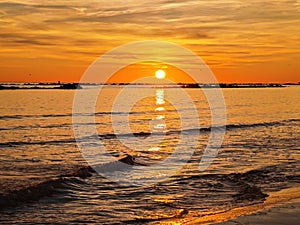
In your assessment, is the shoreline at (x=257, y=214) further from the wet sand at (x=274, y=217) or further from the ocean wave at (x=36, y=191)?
the ocean wave at (x=36, y=191)

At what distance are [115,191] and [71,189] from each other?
1970mm

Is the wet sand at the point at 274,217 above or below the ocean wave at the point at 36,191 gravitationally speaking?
above

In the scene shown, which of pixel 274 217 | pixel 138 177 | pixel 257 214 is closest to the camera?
pixel 274 217

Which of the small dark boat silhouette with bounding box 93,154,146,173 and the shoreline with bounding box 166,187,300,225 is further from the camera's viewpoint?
the small dark boat silhouette with bounding box 93,154,146,173

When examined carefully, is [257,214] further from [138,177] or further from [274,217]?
[138,177]

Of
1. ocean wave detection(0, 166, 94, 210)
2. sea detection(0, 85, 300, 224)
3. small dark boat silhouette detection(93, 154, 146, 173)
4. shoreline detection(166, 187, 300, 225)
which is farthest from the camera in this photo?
small dark boat silhouette detection(93, 154, 146, 173)

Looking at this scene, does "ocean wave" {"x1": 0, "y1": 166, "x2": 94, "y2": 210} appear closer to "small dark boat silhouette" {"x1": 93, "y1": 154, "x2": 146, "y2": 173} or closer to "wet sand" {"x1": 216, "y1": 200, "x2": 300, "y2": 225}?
"small dark boat silhouette" {"x1": 93, "y1": 154, "x2": 146, "y2": 173}

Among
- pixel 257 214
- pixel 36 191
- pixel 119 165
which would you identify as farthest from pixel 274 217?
pixel 119 165

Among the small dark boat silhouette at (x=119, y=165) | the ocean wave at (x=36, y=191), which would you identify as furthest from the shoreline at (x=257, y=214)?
the small dark boat silhouette at (x=119, y=165)

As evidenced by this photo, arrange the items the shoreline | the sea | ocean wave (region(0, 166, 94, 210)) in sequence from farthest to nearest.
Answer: ocean wave (region(0, 166, 94, 210)), the sea, the shoreline

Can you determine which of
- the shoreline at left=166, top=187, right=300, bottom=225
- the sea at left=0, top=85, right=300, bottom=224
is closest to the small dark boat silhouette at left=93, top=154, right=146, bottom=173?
the sea at left=0, top=85, right=300, bottom=224

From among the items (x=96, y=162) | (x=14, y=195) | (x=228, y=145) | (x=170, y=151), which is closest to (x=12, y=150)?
(x=96, y=162)

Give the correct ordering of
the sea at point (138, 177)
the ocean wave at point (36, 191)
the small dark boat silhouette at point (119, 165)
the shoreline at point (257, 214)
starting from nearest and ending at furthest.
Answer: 1. the shoreline at point (257, 214)
2. the sea at point (138, 177)
3. the ocean wave at point (36, 191)
4. the small dark boat silhouette at point (119, 165)

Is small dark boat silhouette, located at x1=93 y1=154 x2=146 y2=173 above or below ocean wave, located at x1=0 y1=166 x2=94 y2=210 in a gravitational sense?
above
